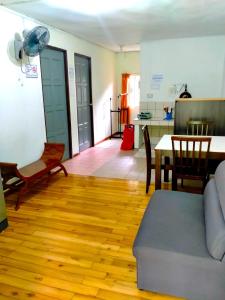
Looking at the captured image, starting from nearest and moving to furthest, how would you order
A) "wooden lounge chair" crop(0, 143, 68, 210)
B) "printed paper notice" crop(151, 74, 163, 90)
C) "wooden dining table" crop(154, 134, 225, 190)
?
"wooden dining table" crop(154, 134, 225, 190)
"wooden lounge chair" crop(0, 143, 68, 210)
"printed paper notice" crop(151, 74, 163, 90)

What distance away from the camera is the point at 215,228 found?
1.44m

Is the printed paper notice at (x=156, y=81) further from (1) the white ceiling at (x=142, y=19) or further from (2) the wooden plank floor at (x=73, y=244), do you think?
(2) the wooden plank floor at (x=73, y=244)

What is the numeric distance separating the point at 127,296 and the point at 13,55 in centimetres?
310

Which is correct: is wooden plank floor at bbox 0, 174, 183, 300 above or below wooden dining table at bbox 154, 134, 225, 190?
below

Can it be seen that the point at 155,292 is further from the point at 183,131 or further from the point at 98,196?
the point at 183,131

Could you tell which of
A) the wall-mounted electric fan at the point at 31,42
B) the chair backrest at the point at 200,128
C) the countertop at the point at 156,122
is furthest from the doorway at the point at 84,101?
the chair backrest at the point at 200,128

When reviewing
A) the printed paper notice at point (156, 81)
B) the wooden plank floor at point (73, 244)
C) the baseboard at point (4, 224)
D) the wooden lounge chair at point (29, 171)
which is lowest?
the wooden plank floor at point (73, 244)

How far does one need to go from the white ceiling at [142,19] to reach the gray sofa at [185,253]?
230 centimetres

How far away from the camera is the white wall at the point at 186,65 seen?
4809 millimetres

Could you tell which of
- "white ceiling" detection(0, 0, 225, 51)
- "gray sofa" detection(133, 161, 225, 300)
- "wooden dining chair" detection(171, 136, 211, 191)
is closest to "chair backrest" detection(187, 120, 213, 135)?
"wooden dining chair" detection(171, 136, 211, 191)

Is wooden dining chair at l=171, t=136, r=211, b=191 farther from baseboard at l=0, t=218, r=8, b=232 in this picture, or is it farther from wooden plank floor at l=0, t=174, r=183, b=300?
baseboard at l=0, t=218, r=8, b=232

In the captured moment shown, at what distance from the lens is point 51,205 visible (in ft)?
9.64

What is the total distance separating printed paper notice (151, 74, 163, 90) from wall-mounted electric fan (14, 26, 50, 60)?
266cm

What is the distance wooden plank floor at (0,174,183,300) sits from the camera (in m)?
1.69
